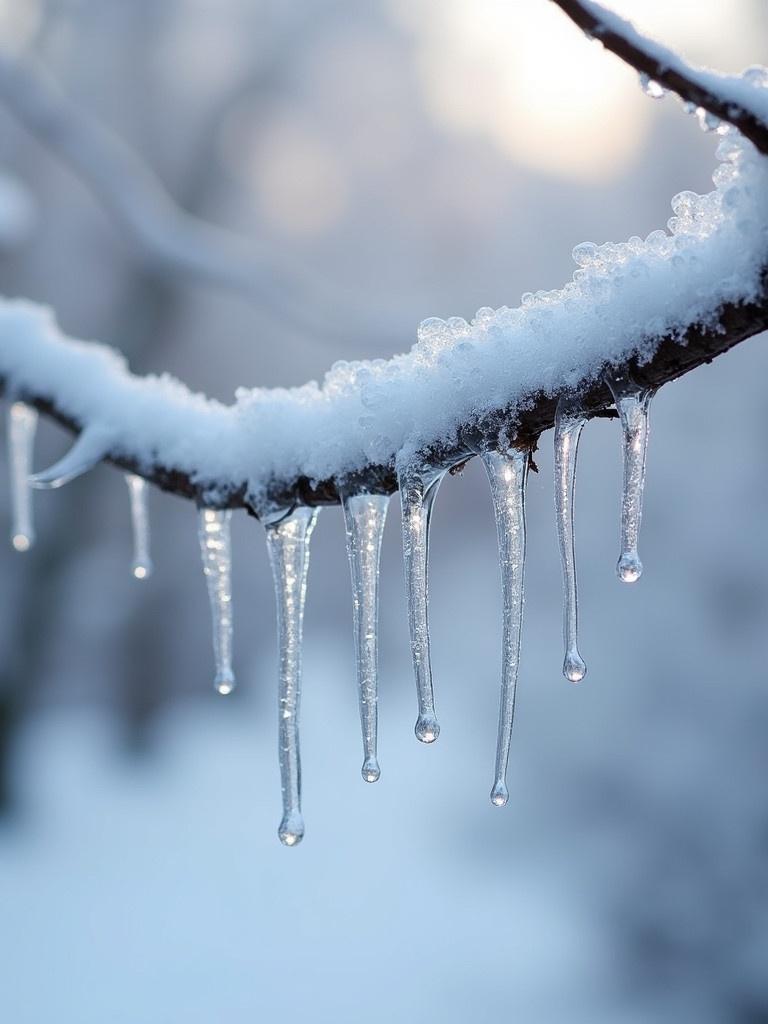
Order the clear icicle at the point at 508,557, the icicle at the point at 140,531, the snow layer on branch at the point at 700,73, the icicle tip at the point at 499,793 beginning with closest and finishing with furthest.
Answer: the snow layer on branch at the point at 700,73 < the clear icicle at the point at 508,557 < the icicle tip at the point at 499,793 < the icicle at the point at 140,531

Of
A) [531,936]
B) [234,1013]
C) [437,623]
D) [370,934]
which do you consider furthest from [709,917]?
[437,623]

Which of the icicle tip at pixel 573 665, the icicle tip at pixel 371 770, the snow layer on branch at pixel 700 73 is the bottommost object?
the icicle tip at pixel 371 770

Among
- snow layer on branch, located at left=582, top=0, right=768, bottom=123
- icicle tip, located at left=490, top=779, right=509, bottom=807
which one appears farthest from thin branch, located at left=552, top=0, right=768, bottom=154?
icicle tip, located at left=490, top=779, right=509, bottom=807

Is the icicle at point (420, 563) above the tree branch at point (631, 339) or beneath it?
beneath

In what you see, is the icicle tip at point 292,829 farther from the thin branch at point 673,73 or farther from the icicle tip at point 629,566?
the thin branch at point 673,73

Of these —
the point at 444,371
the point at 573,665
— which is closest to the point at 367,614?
the point at 573,665

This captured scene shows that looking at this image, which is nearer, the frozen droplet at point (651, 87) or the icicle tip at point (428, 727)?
the frozen droplet at point (651, 87)

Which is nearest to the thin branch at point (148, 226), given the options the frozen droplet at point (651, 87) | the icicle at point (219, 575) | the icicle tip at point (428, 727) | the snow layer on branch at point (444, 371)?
the icicle at point (219, 575)

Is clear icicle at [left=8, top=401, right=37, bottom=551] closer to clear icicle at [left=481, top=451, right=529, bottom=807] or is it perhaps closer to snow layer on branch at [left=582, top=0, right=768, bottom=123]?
clear icicle at [left=481, top=451, right=529, bottom=807]
